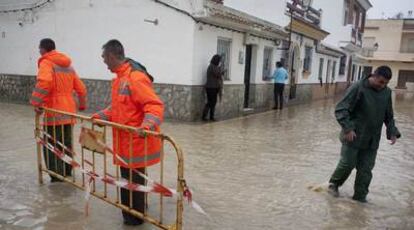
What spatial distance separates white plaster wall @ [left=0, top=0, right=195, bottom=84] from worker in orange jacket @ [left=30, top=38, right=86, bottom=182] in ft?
18.6

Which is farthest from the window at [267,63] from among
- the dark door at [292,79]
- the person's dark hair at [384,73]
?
the person's dark hair at [384,73]

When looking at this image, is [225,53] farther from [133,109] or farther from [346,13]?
[346,13]

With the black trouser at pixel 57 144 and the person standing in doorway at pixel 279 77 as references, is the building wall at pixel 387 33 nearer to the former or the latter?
the person standing in doorway at pixel 279 77

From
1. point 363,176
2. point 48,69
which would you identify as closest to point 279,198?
point 363,176

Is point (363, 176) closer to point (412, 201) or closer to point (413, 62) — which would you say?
point (412, 201)

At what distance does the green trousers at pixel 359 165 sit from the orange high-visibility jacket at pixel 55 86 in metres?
3.28

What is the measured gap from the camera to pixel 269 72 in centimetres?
1561

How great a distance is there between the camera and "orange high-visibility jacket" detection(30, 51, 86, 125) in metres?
4.69

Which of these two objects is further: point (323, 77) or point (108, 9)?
point (323, 77)

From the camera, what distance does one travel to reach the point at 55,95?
4895mm

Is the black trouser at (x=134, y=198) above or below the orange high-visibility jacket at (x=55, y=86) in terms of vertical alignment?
below

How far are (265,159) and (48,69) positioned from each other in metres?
3.86

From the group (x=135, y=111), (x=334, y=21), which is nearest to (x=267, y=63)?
(x=334, y=21)

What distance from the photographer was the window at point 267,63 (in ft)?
49.9
